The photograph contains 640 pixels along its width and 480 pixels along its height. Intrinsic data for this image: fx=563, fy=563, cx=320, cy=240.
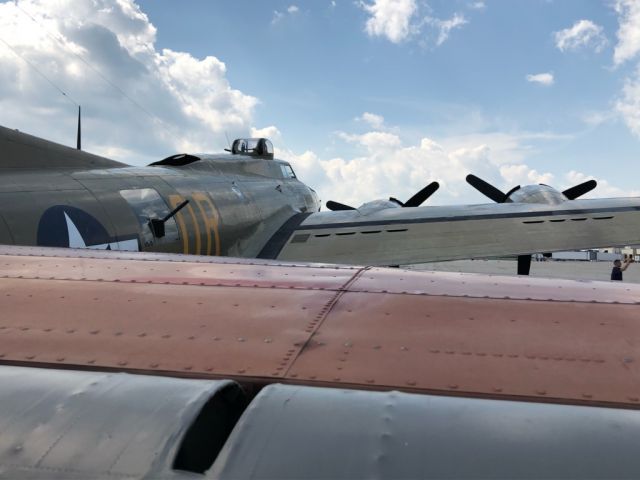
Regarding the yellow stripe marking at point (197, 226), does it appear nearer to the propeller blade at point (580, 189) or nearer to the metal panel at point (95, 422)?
the metal panel at point (95, 422)

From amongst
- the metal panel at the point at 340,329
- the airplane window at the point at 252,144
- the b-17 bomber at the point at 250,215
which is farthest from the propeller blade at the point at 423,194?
the metal panel at the point at 340,329

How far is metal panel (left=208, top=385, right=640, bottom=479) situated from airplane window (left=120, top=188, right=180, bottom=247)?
7421 millimetres

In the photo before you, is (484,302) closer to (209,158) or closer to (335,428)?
(335,428)

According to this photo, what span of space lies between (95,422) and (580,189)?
17.6 metres

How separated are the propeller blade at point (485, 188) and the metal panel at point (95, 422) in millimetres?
15910

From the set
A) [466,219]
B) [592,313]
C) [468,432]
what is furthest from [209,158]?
[468,432]

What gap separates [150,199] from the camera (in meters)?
9.50

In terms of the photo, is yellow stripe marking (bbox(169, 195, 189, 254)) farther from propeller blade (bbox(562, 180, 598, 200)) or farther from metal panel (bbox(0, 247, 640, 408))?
propeller blade (bbox(562, 180, 598, 200))

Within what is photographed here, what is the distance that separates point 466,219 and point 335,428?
40.4 feet

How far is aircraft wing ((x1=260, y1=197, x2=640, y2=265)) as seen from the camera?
12828 mm

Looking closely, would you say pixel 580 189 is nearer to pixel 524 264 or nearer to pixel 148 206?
pixel 524 264

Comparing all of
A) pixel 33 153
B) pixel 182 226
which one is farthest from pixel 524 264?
pixel 33 153

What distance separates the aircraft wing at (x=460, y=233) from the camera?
42.1 ft

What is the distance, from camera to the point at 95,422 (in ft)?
6.16
